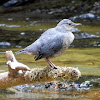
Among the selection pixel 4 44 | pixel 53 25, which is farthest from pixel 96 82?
pixel 53 25

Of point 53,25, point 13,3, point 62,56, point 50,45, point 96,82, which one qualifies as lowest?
point 13,3

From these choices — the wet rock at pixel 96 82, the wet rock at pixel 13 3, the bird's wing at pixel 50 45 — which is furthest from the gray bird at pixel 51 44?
the wet rock at pixel 13 3

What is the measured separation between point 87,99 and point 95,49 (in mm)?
3639

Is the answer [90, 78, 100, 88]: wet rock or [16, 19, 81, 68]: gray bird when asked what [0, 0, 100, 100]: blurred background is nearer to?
[90, 78, 100, 88]: wet rock

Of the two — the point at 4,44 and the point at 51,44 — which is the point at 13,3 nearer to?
the point at 4,44

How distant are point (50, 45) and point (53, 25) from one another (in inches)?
296

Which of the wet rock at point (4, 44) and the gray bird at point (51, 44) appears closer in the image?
the gray bird at point (51, 44)

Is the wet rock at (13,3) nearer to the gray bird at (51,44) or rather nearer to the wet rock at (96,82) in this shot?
the wet rock at (96,82)

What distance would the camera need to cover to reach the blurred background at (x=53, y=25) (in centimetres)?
709

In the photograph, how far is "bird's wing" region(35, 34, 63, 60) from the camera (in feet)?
12.5

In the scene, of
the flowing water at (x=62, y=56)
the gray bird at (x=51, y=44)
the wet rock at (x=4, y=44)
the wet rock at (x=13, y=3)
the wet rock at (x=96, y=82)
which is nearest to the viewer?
the gray bird at (x=51, y=44)

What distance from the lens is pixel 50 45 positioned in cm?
386

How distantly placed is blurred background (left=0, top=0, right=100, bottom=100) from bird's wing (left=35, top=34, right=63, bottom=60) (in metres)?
2.11

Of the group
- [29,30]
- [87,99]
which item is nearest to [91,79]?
[87,99]
